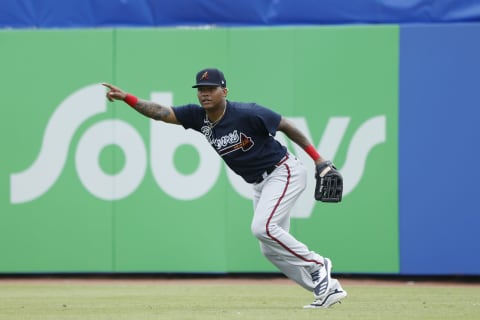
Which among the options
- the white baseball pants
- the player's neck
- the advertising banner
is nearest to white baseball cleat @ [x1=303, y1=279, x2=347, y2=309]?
the white baseball pants

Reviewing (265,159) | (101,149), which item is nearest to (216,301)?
(265,159)

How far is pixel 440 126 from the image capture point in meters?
12.2

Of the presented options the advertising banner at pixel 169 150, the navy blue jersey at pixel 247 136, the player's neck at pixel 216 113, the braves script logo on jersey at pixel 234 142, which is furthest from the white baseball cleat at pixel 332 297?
the advertising banner at pixel 169 150

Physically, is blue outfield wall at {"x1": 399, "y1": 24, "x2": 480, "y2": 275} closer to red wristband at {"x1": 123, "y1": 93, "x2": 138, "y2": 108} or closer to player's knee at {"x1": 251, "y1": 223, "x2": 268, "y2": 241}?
player's knee at {"x1": 251, "y1": 223, "x2": 268, "y2": 241}

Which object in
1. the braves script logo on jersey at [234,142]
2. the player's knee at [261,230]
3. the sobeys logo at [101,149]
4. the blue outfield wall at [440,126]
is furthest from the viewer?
the sobeys logo at [101,149]

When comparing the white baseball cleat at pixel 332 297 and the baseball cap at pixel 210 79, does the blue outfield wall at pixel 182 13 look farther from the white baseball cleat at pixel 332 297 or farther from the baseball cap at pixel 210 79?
the white baseball cleat at pixel 332 297

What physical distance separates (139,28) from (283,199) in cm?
475

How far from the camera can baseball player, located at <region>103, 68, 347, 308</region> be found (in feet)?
26.9

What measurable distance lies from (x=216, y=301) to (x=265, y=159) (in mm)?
1635

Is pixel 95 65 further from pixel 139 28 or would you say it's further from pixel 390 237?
pixel 390 237

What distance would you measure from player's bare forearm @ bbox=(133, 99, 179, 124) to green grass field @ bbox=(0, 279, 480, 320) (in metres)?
1.55

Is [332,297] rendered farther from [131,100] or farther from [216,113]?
[131,100]

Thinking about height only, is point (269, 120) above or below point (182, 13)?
below

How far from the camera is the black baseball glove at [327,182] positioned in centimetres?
829
